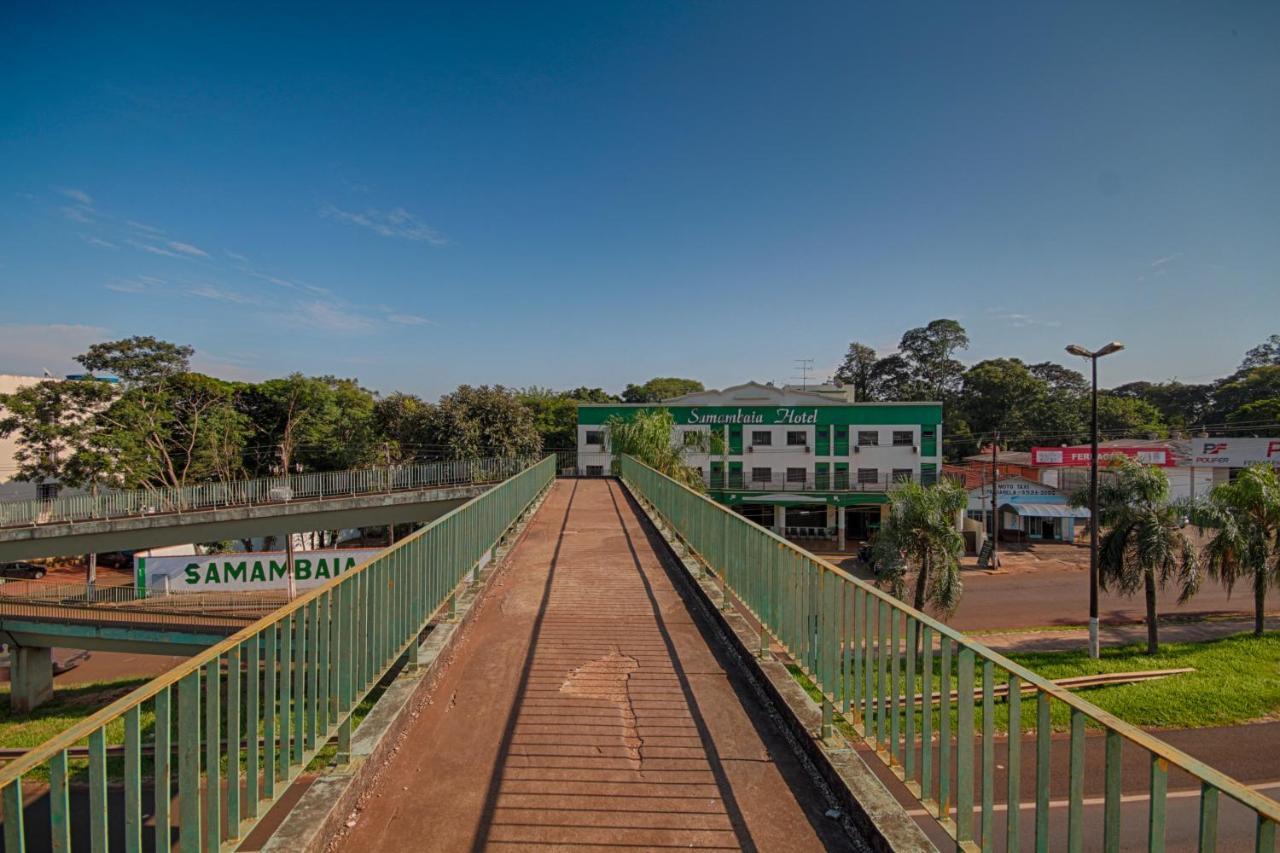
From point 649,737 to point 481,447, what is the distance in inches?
1070

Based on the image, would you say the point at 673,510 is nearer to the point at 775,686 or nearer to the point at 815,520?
the point at 775,686

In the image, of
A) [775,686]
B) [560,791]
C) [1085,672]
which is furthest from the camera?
[1085,672]

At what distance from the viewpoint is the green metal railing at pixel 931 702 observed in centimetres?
165

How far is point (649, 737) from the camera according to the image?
3.63m

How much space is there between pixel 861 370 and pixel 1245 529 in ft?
180

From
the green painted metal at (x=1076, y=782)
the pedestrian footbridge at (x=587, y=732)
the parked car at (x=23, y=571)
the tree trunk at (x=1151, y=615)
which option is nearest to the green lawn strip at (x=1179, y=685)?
the tree trunk at (x=1151, y=615)

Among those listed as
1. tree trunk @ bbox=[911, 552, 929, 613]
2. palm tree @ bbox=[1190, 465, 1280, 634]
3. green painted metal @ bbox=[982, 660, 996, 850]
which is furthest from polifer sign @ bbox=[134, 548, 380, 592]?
palm tree @ bbox=[1190, 465, 1280, 634]

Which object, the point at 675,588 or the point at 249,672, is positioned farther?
the point at 675,588

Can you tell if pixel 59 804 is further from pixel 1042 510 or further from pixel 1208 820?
pixel 1042 510

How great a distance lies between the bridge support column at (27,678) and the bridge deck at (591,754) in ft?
65.3

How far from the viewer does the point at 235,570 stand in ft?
73.7

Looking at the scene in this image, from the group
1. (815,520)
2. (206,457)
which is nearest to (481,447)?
(206,457)

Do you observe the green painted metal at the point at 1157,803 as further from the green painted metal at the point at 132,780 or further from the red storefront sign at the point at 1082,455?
the red storefront sign at the point at 1082,455

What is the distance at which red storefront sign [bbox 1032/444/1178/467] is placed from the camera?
3481 cm
